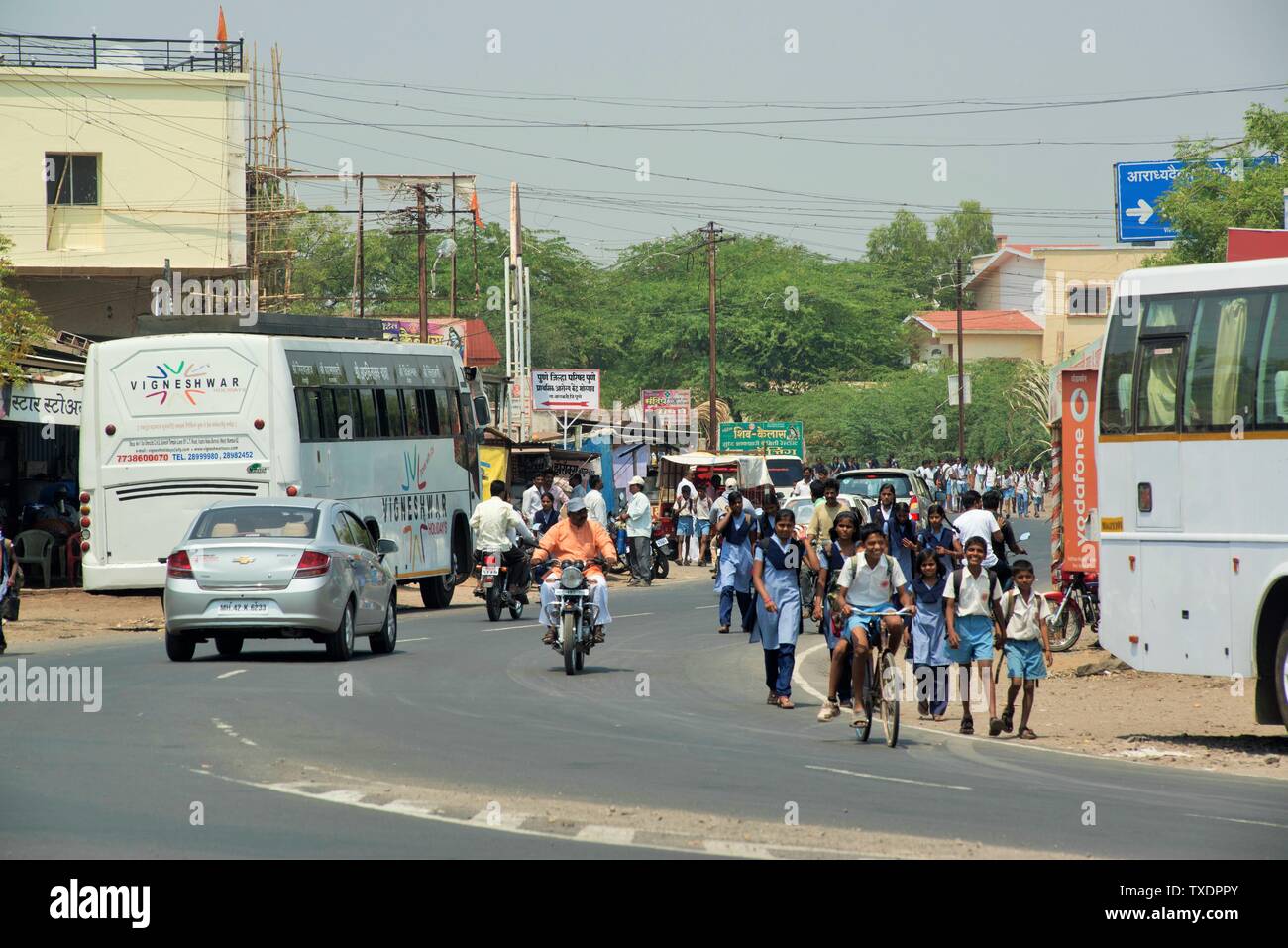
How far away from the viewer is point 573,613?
1780cm

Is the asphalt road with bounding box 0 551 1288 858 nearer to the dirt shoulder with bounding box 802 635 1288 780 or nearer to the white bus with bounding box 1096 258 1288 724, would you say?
the dirt shoulder with bounding box 802 635 1288 780

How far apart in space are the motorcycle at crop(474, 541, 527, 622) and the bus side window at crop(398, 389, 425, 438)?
11.2 feet

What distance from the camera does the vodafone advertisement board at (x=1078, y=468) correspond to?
21.3 meters

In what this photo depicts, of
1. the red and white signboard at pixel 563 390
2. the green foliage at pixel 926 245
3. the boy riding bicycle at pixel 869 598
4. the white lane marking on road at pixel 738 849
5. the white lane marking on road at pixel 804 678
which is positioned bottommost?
the white lane marking on road at pixel 804 678

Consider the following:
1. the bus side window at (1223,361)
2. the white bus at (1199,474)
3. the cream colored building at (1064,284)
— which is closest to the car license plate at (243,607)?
the white bus at (1199,474)

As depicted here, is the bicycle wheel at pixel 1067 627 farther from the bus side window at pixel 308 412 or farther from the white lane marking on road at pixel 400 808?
the white lane marking on road at pixel 400 808

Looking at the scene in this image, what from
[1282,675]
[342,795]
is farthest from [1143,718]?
[342,795]

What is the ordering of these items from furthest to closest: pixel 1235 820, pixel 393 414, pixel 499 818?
pixel 393 414 → pixel 1235 820 → pixel 499 818

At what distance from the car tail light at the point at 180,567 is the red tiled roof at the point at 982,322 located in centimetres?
7578

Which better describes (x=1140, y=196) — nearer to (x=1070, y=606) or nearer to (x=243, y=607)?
(x=1070, y=606)

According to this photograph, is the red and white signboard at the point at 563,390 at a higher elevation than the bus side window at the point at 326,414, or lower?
higher

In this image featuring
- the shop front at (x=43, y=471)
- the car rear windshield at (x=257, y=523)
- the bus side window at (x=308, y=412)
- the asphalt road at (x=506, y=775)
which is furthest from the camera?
the shop front at (x=43, y=471)

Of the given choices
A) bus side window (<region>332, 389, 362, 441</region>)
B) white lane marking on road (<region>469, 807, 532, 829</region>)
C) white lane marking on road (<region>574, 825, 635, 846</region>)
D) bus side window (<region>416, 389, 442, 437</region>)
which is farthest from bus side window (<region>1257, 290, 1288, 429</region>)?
bus side window (<region>416, 389, 442, 437</region>)

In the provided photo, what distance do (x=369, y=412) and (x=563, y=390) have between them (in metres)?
28.8
